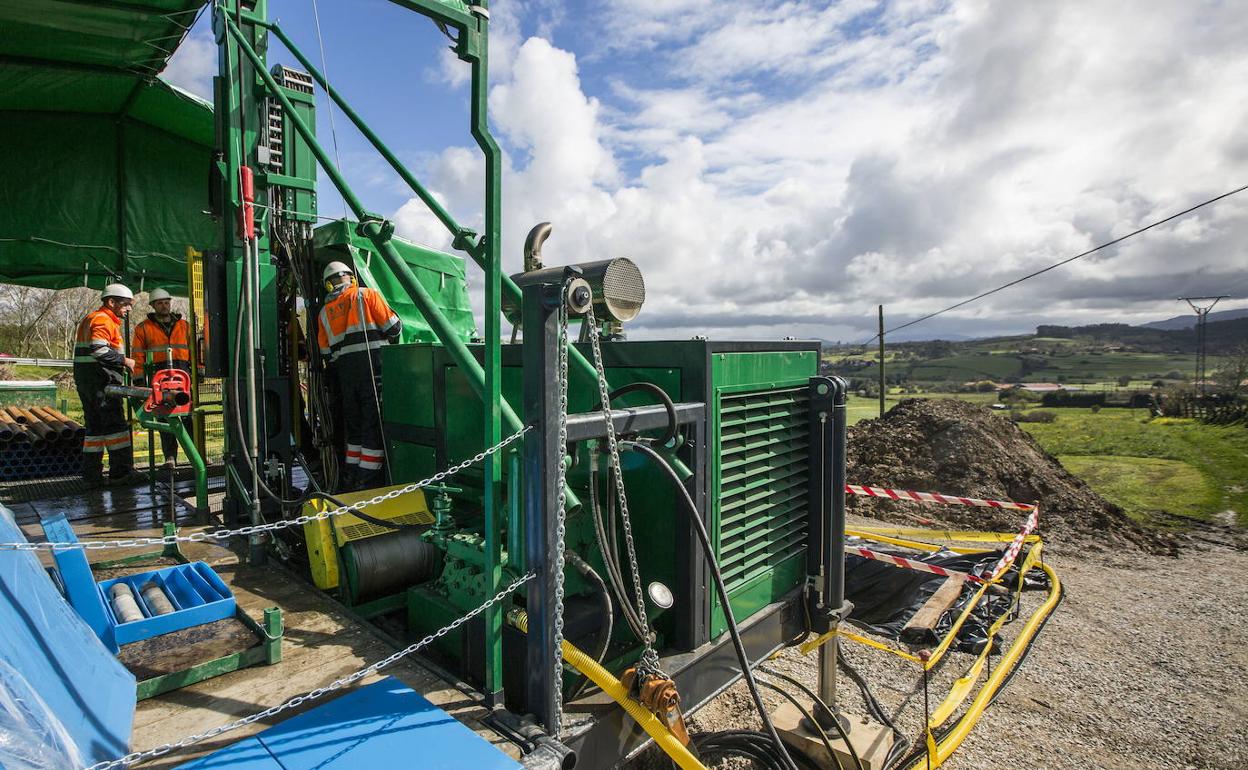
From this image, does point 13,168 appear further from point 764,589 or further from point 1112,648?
point 1112,648

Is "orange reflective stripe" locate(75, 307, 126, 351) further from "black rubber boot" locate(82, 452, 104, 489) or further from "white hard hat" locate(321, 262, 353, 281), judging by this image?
"white hard hat" locate(321, 262, 353, 281)

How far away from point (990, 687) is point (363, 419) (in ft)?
14.8

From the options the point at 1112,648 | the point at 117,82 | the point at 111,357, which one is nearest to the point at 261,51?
the point at 111,357

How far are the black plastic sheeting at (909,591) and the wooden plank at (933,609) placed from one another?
18 cm

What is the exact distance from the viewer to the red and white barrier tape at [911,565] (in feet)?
18.5

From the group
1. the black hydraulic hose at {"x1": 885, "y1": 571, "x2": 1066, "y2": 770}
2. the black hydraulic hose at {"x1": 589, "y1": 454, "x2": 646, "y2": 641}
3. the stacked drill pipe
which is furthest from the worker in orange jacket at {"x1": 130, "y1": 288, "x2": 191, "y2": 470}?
the black hydraulic hose at {"x1": 885, "y1": 571, "x2": 1066, "y2": 770}

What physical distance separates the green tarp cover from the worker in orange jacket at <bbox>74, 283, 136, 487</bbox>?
188cm

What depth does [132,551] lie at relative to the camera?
3705mm

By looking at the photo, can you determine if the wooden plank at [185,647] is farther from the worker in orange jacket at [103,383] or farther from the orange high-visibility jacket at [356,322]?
the worker in orange jacket at [103,383]

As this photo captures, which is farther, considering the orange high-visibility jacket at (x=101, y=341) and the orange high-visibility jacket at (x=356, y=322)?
the orange high-visibility jacket at (x=101, y=341)

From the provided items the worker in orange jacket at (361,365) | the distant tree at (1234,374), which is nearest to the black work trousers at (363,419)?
the worker in orange jacket at (361,365)

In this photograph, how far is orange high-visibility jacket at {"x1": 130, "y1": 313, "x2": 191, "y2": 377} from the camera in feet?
19.1

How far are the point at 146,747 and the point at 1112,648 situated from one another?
276 inches

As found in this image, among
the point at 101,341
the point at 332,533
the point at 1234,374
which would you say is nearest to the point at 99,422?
the point at 101,341
